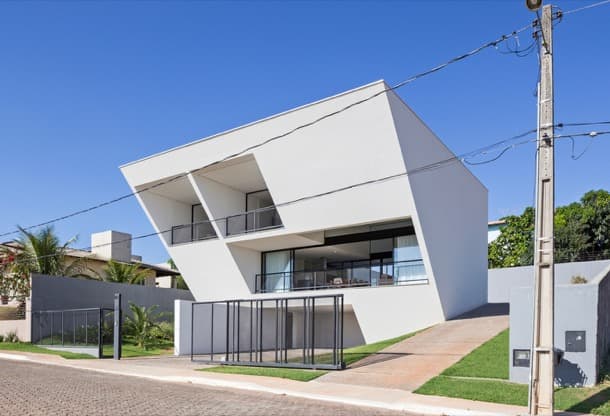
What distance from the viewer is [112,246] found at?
41.8m

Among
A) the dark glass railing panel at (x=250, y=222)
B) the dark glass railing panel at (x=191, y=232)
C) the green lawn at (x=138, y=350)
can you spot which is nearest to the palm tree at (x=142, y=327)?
the green lawn at (x=138, y=350)

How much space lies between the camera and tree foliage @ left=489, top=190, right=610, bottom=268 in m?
38.2

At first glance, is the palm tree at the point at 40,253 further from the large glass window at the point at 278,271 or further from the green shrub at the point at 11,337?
the large glass window at the point at 278,271

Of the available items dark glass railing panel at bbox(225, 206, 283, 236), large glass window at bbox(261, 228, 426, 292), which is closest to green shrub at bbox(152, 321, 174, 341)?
large glass window at bbox(261, 228, 426, 292)

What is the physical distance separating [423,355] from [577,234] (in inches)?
1077

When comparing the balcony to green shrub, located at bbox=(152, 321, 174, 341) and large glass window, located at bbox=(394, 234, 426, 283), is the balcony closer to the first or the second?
large glass window, located at bbox=(394, 234, 426, 283)

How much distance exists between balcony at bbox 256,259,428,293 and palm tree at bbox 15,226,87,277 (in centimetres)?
1078

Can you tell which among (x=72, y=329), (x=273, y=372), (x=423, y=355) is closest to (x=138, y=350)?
(x=72, y=329)

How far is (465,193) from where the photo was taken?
1019 inches

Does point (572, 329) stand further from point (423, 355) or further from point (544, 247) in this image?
point (423, 355)

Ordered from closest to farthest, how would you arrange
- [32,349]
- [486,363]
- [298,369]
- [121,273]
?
[486,363] → [298,369] → [32,349] → [121,273]

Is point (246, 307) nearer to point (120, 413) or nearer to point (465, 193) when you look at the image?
point (465, 193)

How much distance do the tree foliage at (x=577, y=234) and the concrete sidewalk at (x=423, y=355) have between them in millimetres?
19522

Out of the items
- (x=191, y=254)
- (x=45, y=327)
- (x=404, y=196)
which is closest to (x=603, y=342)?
(x=404, y=196)
